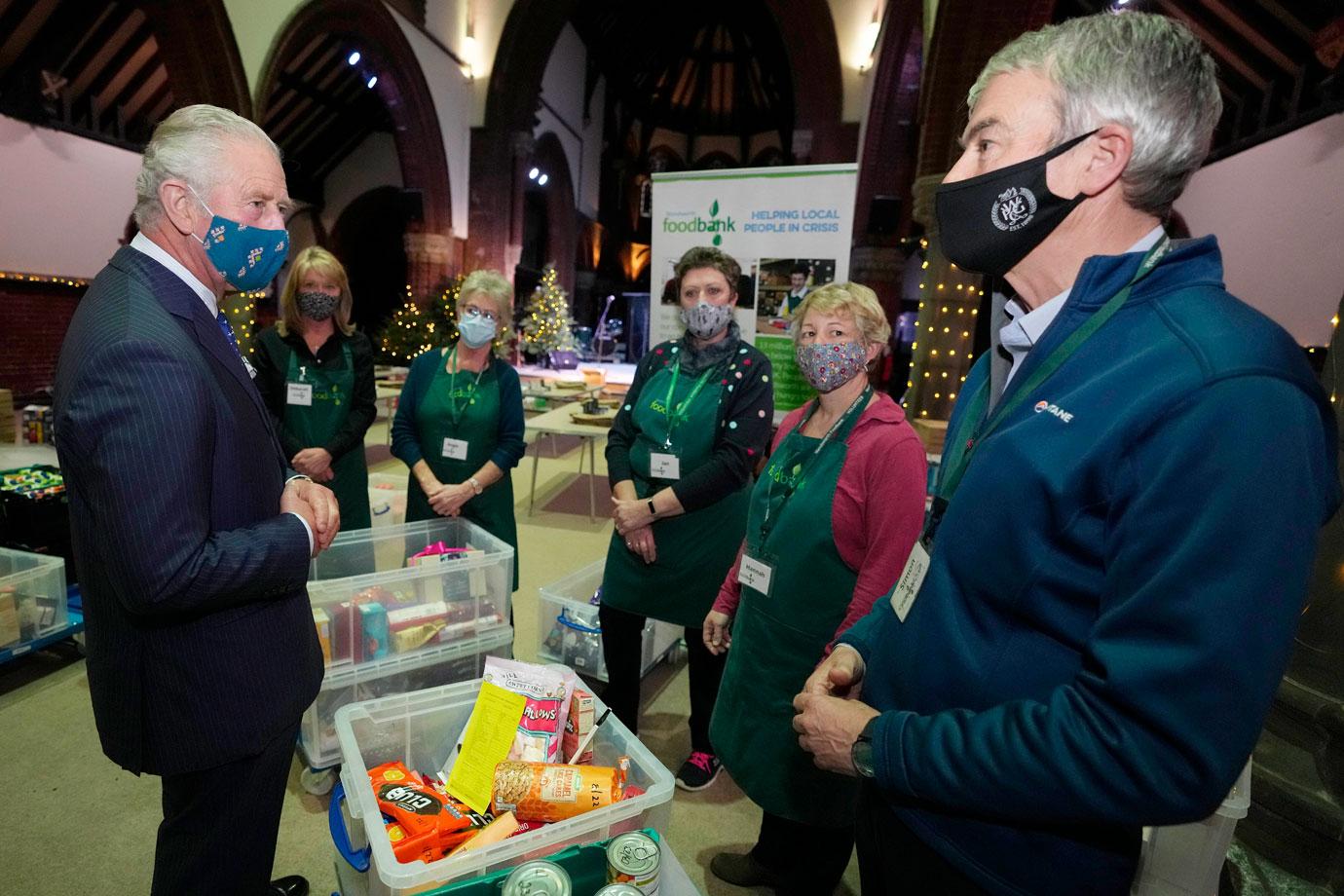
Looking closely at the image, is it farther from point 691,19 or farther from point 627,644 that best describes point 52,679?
point 691,19

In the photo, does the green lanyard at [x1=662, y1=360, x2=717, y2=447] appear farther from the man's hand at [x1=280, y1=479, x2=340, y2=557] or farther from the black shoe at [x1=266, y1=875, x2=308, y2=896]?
the black shoe at [x1=266, y1=875, x2=308, y2=896]

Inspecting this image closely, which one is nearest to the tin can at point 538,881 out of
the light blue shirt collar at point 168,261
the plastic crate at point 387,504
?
the light blue shirt collar at point 168,261

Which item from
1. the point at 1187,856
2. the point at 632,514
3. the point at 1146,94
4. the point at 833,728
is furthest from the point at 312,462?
the point at 1187,856

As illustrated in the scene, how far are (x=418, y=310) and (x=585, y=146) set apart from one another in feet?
33.8

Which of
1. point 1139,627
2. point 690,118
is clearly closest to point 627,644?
point 1139,627

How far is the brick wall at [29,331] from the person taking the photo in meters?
7.42

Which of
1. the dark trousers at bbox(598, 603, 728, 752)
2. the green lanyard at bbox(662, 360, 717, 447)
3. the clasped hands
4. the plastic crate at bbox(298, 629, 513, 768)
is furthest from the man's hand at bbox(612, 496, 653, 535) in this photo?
the plastic crate at bbox(298, 629, 513, 768)

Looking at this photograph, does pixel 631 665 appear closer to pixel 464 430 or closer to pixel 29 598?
pixel 464 430

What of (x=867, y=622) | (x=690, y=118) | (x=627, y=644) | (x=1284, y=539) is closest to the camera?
(x=1284, y=539)

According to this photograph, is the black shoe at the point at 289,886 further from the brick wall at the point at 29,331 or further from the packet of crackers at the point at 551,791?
the brick wall at the point at 29,331

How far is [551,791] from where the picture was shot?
104 centimetres

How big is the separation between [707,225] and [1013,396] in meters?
2.82

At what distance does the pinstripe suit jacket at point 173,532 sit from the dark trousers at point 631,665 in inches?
41.3

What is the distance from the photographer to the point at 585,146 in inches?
737
